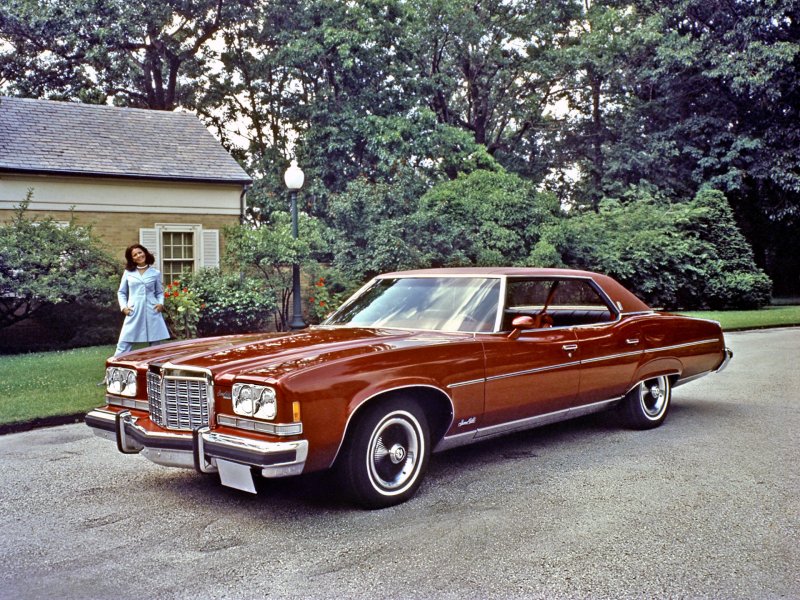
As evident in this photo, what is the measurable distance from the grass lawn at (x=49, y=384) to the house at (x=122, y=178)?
222 inches

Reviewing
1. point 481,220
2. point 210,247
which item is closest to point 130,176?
point 210,247

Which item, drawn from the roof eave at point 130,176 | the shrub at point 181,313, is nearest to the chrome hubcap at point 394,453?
the shrub at point 181,313

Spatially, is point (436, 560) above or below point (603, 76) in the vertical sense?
below

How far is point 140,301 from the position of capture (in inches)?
351

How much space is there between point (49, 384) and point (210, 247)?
36.9 feet

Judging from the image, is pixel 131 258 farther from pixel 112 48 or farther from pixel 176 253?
pixel 112 48

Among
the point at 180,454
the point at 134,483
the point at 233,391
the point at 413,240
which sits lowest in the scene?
the point at 134,483

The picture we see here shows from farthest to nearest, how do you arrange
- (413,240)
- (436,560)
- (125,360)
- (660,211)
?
(660,211) < (413,240) < (125,360) < (436,560)

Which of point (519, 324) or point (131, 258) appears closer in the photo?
point (519, 324)

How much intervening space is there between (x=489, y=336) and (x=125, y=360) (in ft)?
8.12

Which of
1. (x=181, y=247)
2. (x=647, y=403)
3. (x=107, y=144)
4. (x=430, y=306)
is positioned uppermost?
(x=107, y=144)

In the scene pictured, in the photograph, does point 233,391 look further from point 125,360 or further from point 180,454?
point 125,360

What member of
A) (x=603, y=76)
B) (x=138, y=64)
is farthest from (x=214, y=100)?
(x=603, y=76)

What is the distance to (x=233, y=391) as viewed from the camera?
13.7ft
